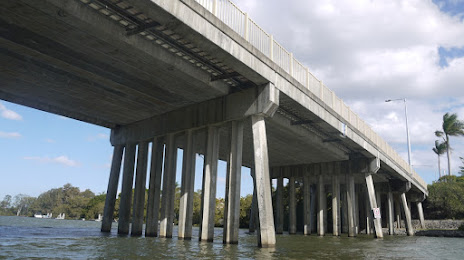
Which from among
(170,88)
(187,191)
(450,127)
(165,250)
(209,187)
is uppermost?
(450,127)

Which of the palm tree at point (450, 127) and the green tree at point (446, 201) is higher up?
the palm tree at point (450, 127)

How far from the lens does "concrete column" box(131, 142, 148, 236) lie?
80.2 feet

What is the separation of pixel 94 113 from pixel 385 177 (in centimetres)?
3714

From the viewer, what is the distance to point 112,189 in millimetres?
26969

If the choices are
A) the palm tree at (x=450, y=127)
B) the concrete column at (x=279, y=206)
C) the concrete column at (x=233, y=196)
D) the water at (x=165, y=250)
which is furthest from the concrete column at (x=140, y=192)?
the palm tree at (x=450, y=127)

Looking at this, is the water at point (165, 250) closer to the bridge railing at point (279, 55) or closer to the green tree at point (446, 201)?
the bridge railing at point (279, 55)

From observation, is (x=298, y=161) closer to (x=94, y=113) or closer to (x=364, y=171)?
(x=364, y=171)

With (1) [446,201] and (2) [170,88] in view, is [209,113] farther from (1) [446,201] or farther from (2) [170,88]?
(1) [446,201]

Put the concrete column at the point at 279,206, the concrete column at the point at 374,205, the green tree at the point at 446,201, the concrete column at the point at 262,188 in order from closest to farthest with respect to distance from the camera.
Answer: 1. the concrete column at the point at 262,188
2. the concrete column at the point at 374,205
3. the concrete column at the point at 279,206
4. the green tree at the point at 446,201

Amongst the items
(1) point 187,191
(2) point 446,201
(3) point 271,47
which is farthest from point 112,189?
(2) point 446,201

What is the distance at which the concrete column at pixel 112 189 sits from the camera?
88.1 feet

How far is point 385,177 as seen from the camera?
48750mm

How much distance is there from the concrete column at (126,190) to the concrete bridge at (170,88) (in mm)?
69

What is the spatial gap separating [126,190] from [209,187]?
26.7 feet
